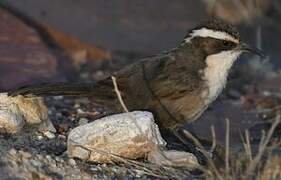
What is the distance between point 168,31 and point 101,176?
4663 millimetres

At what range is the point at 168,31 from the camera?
942 cm

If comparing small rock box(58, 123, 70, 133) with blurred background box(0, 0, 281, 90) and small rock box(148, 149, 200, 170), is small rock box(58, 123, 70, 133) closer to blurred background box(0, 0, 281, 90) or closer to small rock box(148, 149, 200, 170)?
small rock box(148, 149, 200, 170)

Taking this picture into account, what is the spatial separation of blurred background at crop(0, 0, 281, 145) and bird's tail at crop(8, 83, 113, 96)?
4.76ft

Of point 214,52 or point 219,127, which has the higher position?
point 214,52

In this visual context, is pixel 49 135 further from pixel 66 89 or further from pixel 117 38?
pixel 117 38

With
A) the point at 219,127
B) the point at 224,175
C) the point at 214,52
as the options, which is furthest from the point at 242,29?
the point at 224,175

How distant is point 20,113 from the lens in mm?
5555

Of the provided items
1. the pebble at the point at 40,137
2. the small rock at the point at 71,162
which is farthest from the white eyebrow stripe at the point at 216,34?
the small rock at the point at 71,162

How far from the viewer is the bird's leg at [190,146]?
223 inches

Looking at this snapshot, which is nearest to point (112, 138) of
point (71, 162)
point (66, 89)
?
point (71, 162)

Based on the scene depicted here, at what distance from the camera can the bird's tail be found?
18.9ft

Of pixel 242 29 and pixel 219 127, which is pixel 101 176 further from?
pixel 242 29

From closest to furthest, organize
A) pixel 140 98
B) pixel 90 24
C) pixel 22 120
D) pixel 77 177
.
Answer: pixel 77 177 → pixel 22 120 → pixel 140 98 → pixel 90 24

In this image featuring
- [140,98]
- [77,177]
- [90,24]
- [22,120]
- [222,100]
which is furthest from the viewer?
[90,24]
